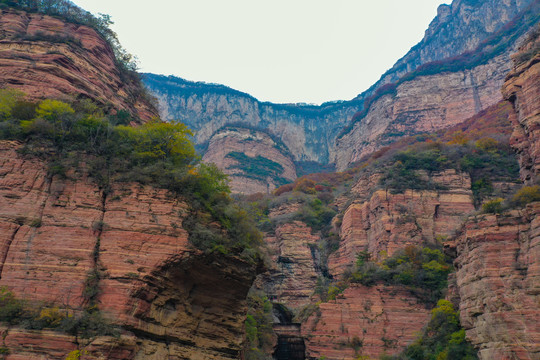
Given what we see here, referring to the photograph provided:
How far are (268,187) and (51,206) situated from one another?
78.1 meters

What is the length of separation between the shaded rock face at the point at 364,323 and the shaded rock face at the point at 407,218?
796 cm

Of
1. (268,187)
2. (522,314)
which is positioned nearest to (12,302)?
(522,314)

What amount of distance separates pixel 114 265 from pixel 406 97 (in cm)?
8330

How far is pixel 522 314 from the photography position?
19.8 m

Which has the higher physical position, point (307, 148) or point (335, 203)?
point (307, 148)

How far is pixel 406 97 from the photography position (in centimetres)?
9006

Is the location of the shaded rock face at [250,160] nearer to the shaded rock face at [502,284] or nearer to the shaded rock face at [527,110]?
the shaded rock face at [527,110]

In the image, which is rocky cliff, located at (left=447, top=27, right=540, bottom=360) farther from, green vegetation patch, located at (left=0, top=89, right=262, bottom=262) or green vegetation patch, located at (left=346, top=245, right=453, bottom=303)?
green vegetation patch, located at (left=0, top=89, right=262, bottom=262)

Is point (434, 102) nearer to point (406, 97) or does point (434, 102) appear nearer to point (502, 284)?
point (406, 97)

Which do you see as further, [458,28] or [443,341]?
[458,28]

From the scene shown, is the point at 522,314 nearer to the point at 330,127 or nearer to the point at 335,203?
the point at 335,203

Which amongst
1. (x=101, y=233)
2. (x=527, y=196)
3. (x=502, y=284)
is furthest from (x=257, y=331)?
(x=527, y=196)

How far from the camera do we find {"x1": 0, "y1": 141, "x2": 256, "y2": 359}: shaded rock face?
16500 mm

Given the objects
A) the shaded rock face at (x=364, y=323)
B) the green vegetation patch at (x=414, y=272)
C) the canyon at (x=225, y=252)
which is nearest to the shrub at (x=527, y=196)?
the canyon at (x=225, y=252)
